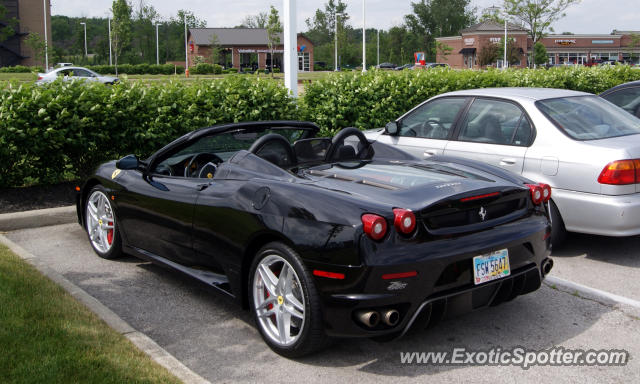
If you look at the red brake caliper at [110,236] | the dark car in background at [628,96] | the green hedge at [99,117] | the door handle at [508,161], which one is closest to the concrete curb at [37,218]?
the green hedge at [99,117]

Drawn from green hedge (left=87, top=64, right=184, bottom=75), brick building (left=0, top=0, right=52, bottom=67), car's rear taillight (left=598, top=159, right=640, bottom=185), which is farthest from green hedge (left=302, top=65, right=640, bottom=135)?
brick building (left=0, top=0, right=52, bottom=67)

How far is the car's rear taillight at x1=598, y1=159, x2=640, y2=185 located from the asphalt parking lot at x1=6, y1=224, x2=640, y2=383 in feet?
2.71

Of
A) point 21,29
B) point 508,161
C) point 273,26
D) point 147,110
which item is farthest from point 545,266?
point 21,29

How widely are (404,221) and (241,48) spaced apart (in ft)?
297

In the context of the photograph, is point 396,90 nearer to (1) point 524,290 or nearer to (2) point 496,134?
(2) point 496,134

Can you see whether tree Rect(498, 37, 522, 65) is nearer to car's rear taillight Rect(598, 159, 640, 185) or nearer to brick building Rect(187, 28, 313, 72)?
brick building Rect(187, 28, 313, 72)

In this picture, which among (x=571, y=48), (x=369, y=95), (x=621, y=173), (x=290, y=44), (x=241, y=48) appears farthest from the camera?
(x=571, y=48)

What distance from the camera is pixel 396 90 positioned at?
11.0 meters

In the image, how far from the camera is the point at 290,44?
32.8ft

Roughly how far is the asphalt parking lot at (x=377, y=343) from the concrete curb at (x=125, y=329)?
0.53ft

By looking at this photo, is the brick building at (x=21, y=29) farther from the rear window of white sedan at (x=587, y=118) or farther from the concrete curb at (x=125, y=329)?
the rear window of white sedan at (x=587, y=118)

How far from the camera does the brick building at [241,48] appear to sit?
87.7 meters

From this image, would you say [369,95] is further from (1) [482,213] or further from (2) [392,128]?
(1) [482,213]

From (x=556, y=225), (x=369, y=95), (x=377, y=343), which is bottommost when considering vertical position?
(x=377, y=343)
